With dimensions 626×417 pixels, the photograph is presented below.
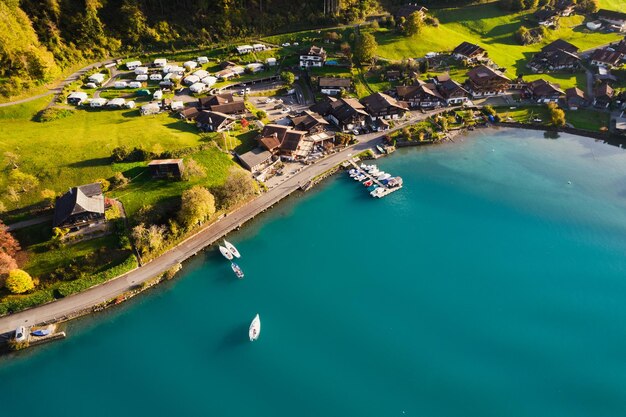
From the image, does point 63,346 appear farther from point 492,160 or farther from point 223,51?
point 223,51

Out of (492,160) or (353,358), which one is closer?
(353,358)


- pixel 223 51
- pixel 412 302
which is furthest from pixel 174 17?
pixel 412 302

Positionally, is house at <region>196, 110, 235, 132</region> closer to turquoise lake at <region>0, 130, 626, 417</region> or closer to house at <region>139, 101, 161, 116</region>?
house at <region>139, 101, 161, 116</region>

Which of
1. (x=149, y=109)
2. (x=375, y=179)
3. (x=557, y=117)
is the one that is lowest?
(x=375, y=179)

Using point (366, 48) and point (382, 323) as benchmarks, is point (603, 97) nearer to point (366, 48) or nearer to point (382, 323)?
point (366, 48)

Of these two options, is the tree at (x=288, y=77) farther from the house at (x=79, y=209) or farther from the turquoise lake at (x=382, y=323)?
the house at (x=79, y=209)

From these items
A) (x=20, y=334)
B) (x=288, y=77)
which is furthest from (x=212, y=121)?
(x=20, y=334)
